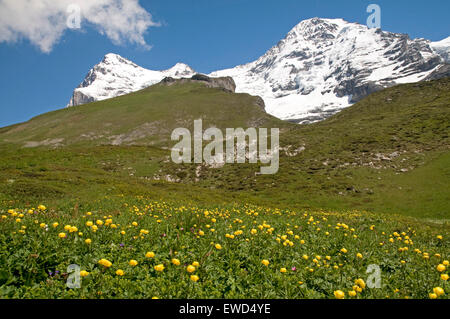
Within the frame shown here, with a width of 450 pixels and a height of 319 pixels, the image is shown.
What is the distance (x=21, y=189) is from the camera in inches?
744

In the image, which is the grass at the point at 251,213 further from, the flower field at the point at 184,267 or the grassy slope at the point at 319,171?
the grassy slope at the point at 319,171

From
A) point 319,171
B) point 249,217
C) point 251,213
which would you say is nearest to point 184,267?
point 249,217

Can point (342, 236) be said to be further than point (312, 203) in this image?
No

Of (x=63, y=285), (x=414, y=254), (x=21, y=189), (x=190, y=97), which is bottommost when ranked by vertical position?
(x=414, y=254)

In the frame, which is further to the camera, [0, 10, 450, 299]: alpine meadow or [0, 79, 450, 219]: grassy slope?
[0, 79, 450, 219]: grassy slope

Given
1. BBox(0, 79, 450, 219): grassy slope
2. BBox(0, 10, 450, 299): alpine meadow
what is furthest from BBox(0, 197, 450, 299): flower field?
A: BBox(0, 79, 450, 219): grassy slope

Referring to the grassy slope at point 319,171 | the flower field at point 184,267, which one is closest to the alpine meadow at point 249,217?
the flower field at point 184,267

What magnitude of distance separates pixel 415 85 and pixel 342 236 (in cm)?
10484

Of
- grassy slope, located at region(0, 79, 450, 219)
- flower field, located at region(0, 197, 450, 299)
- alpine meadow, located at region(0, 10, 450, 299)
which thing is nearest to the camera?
flower field, located at region(0, 197, 450, 299)

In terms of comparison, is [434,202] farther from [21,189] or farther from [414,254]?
[21,189]

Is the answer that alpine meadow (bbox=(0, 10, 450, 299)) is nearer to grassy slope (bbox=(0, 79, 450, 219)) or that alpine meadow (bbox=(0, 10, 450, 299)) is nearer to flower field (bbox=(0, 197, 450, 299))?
flower field (bbox=(0, 197, 450, 299))

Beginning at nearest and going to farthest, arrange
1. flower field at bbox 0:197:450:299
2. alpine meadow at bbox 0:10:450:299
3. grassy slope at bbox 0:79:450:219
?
flower field at bbox 0:197:450:299, alpine meadow at bbox 0:10:450:299, grassy slope at bbox 0:79:450:219

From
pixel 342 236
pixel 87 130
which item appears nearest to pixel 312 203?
pixel 342 236

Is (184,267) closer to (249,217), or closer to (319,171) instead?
(249,217)
